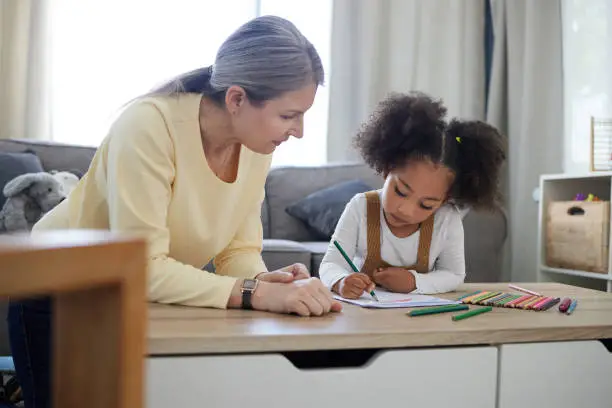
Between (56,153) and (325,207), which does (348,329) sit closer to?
(325,207)

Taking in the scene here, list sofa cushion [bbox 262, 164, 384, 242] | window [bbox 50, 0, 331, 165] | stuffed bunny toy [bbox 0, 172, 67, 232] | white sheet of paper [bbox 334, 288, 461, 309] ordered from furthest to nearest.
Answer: window [bbox 50, 0, 331, 165], sofa cushion [bbox 262, 164, 384, 242], stuffed bunny toy [bbox 0, 172, 67, 232], white sheet of paper [bbox 334, 288, 461, 309]

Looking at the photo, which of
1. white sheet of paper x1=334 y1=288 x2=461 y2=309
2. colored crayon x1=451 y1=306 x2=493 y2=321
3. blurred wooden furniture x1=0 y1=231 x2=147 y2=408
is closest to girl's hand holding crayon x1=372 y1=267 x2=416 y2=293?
white sheet of paper x1=334 y1=288 x2=461 y2=309

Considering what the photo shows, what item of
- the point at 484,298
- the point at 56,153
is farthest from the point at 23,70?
the point at 484,298

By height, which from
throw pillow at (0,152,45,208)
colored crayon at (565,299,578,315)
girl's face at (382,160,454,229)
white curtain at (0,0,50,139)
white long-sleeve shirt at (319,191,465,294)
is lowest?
colored crayon at (565,299,578,315)

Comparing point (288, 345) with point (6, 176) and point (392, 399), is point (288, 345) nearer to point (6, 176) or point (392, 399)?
point (392, 399)

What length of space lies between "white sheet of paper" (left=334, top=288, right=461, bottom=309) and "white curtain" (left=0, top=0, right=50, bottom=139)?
2393mm

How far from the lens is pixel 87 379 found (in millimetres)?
383

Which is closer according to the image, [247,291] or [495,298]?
[247,291]

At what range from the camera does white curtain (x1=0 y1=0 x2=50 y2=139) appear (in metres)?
2.99

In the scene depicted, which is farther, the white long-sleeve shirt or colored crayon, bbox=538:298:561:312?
the white long-sleeve shirt

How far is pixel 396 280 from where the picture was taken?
4.20ft

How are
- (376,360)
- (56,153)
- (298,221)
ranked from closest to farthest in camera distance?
1. (376,360)
2. (56,153)
3. (298,221)

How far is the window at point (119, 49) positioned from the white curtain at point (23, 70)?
0.05 meters

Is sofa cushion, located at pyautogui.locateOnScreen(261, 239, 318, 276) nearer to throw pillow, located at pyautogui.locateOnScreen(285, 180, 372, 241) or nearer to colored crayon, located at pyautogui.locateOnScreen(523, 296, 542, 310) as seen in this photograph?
throw pillow, located at pyautogui.locateOnScreen(285, 180, 372, 241)
